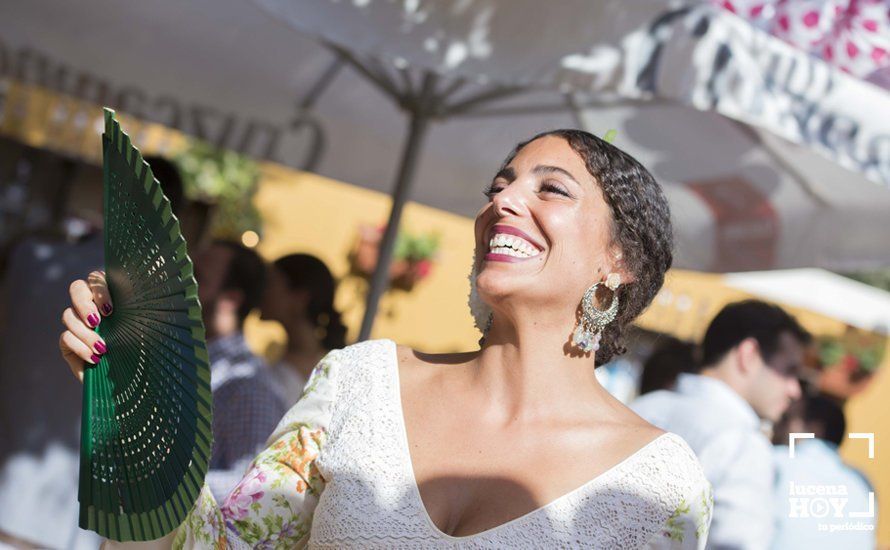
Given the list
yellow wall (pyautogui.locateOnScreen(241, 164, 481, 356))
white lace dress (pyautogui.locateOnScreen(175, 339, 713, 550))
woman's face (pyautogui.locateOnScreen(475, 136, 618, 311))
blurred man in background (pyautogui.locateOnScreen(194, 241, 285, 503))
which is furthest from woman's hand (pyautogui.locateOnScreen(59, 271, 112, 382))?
yellow wall (pyautogui.locateOnScreen(241, 164, 481, 356))

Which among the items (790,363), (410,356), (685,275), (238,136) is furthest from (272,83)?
(685,275)

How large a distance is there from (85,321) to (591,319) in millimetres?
915

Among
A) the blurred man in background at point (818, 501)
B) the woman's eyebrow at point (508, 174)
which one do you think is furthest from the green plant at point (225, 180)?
the woman's eyebrow at point (508, 174)

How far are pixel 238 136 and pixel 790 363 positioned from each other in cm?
278

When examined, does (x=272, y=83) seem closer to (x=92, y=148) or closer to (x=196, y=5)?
(x=196, y=5)

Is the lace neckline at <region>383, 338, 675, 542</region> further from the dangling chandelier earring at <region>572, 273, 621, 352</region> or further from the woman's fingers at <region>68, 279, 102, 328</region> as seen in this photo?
the woman's fingers at <region>68, 279, 102, 328</region>

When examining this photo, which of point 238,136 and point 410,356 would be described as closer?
point 410,356

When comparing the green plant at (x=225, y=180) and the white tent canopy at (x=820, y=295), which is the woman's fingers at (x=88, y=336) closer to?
the green plant at (x=225, y=180)

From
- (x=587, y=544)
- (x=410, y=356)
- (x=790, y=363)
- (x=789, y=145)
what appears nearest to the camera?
(x=587, y=544)

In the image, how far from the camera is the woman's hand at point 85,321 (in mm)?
1643

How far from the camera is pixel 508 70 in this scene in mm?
2996

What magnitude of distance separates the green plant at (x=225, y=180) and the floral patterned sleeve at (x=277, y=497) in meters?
9.18

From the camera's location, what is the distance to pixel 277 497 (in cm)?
186

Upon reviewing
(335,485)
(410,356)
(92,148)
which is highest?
(92,148)
